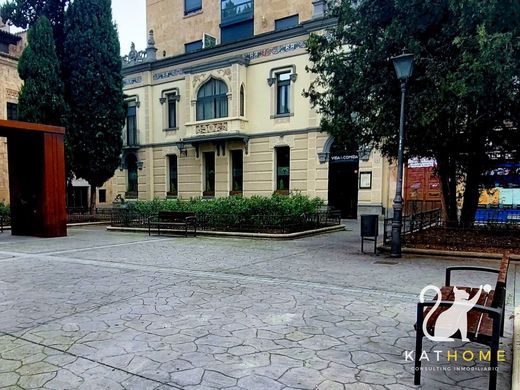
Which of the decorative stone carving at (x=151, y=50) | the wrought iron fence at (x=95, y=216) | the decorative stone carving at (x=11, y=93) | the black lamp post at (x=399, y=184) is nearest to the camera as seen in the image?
the black lamp post at (x=399, y=184)

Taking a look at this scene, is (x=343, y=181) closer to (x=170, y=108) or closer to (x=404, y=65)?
(x=404, y=65)

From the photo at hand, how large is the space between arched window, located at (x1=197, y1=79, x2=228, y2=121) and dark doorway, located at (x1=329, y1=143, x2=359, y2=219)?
7517 mm

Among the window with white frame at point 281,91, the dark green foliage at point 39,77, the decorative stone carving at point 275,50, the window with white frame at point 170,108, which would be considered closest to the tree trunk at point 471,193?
the window with white frame at point 281,91

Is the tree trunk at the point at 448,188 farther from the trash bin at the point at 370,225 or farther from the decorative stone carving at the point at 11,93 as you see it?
the decorative stone carving at the point at 11,93

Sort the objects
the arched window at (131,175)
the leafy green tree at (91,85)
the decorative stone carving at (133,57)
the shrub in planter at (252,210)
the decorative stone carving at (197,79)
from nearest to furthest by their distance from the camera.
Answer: the shrub in planter at (252,210), the leafy green tree at (91,85), the decorative stone carving at (197,79), the decorative stone carving at (133,57), the arched window at (131,175)

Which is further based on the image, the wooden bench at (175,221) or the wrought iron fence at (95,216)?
the wrought iron fence at (95,216)

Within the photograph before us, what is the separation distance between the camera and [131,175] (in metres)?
29.0

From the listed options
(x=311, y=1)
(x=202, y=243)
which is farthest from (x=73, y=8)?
(x=202, y=243)

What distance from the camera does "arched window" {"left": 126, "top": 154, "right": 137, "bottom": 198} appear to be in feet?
93.9

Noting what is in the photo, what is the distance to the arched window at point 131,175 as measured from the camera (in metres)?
28.6

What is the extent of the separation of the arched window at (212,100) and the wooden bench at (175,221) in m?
10.6

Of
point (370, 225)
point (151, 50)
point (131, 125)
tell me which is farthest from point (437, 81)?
point (131, 125)

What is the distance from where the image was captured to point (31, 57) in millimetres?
17594

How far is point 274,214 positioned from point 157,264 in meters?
5.93
